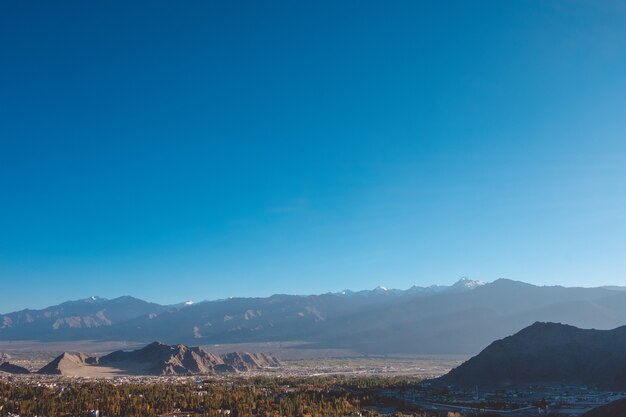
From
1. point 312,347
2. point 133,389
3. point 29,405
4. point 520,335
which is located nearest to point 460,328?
point 312,347

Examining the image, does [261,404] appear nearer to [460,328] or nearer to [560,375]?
[560,375]

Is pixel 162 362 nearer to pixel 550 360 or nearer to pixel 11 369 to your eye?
pixel 11 369

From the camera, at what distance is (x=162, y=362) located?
94.2m

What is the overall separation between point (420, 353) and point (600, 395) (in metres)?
130

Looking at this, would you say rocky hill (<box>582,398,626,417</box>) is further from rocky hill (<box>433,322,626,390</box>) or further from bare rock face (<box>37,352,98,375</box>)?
bare rock face (<box>37,352,98,375</box>)

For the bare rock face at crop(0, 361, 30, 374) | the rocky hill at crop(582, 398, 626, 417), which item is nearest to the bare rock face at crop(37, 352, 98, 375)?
the bare rock face at crop(0, 361, 30, 374)

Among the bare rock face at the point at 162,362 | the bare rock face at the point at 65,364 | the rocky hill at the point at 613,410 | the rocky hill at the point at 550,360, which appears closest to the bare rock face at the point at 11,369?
the bare rock face at the point at 65,364

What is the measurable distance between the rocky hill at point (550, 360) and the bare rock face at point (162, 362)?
53.2 m

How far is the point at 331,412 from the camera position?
33500 mm

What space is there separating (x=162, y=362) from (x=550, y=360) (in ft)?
223

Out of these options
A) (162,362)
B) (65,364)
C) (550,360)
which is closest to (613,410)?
(550,360)

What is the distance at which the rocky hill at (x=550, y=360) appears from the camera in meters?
54.0

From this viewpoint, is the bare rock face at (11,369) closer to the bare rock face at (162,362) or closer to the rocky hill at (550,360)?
the bare rock face at (162,362)

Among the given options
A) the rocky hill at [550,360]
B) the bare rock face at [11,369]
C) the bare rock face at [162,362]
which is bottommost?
the bare rock face at [162,362]
